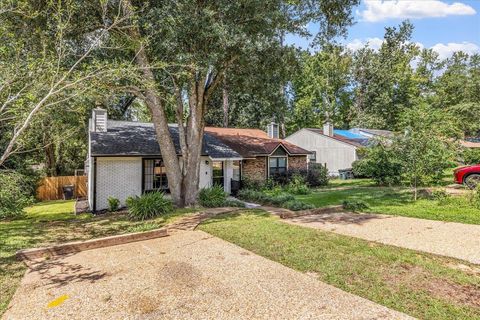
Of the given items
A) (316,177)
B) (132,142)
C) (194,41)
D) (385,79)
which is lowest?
(316,177)

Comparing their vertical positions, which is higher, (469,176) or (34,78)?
(34,78)

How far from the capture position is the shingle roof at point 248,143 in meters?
19.8

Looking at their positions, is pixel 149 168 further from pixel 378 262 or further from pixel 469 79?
pixel 469 79

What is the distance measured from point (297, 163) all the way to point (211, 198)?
1079cm

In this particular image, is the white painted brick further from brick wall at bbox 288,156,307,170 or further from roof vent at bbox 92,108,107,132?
brick wall at bbox 288,156,307,170

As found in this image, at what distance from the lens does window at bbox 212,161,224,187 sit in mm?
17281

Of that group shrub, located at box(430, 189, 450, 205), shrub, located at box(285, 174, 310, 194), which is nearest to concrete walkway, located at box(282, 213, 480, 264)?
shrub, located at box(430, 189, 450, 205)

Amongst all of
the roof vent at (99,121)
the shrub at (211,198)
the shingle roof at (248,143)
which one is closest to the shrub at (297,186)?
the shingle roof at (248,143)

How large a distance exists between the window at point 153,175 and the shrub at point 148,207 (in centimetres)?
394

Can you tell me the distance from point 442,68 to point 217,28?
51.1m

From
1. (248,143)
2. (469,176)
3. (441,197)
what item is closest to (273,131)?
(248,143)

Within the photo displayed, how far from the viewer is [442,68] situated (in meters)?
47.8

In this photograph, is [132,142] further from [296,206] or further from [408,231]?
[408,231]

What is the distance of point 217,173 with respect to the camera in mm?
17453
